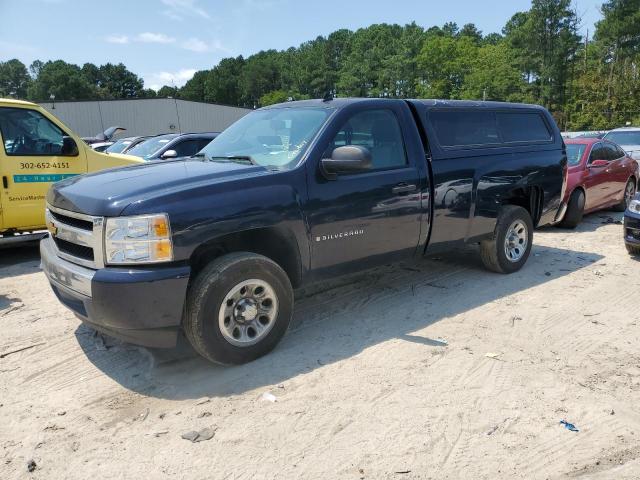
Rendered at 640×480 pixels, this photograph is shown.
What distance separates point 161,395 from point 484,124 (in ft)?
14.7

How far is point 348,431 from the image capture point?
3111 mm

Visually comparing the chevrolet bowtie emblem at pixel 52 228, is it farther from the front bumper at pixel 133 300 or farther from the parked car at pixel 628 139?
the parked car at pixel 628 139

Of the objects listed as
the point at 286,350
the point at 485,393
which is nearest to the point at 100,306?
the point at 286,350

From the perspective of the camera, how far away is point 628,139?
14.3m

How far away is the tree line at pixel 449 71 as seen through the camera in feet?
177

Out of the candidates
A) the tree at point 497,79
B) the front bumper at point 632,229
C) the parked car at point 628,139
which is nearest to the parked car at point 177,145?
the front bumper at point 632,229

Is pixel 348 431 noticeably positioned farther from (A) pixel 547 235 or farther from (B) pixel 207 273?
(A) pixel 547 235

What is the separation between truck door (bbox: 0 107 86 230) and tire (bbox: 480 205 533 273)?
575 cm

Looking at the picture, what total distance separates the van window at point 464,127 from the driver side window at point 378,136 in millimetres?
597

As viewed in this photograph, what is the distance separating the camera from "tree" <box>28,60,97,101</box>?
4566 inches

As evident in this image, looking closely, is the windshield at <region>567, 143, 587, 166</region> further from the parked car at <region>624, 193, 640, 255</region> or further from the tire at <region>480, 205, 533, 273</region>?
the tire at <region>480, 205, 533, 273</region>

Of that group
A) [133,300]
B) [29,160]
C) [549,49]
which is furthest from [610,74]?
[133,300]

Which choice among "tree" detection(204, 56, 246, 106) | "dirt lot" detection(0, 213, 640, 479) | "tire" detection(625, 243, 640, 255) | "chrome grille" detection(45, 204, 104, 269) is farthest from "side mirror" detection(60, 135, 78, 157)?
"tree" detection(204, 56, 246, 106)

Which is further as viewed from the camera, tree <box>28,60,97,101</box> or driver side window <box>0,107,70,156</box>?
tree <box>28,60,97,101</box>
